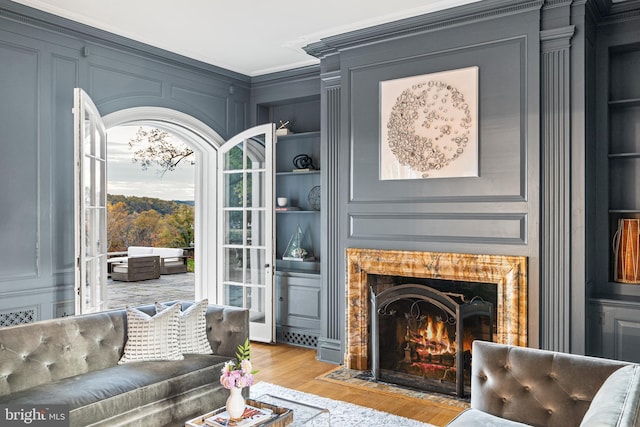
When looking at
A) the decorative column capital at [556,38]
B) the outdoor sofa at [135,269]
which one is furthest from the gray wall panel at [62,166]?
the outdoor sofa at [135,269]

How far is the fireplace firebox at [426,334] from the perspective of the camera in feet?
12.4

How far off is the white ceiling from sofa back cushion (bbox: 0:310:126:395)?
234cm

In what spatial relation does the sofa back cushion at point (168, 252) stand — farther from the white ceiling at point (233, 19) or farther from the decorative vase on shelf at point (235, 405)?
the decorative vase on shelf at point (235, 405)

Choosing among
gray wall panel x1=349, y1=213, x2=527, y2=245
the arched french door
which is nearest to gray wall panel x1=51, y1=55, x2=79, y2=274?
Result: the arched french door

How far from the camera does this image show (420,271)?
3.98 metres

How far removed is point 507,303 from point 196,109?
3.56m

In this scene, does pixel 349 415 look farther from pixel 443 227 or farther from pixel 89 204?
pixel 89 204

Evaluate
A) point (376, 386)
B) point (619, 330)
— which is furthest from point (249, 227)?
point (619, 330)

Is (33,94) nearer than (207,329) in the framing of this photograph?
No

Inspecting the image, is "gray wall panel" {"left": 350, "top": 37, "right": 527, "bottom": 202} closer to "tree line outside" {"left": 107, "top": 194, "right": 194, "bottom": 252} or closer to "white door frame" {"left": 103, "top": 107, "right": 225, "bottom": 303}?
"white door frame" {"left": 103, "top": 107, "right": 225, "bottom": 303}

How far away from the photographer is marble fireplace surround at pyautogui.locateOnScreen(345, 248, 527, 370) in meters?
3.55

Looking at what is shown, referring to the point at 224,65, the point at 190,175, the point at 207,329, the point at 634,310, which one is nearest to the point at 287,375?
the point at 207,329

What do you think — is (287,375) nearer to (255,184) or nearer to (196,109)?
(255,184)

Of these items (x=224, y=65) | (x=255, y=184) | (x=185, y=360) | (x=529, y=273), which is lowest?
(x=185, y=360)
